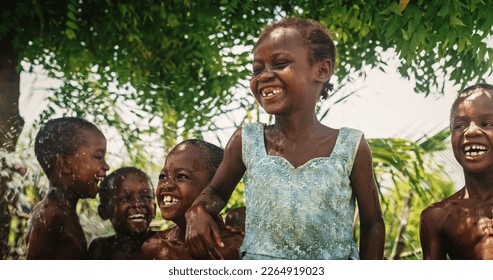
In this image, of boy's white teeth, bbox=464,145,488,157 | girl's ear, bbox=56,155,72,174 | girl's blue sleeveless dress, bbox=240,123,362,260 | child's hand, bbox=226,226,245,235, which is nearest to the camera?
girl's blue sleeveless dress, bbox=240,123,362,260

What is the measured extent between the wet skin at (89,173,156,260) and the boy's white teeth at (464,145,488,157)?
4.80ft

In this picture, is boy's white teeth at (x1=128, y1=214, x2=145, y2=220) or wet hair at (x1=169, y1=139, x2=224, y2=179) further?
boy's white teeth at (x1=128, y1=214, x2=145, y2=220)

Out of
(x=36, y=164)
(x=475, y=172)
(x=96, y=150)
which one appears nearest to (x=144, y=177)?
(x=96, y=150)

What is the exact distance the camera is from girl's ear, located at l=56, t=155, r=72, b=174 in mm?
3986

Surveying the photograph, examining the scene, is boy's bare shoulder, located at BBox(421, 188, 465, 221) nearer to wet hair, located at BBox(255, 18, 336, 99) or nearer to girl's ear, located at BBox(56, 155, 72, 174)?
wet hair, located at BBox(255, 18, 336, 99)

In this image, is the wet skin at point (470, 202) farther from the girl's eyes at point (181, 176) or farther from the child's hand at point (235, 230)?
the girl's eyes at point (181, 176)

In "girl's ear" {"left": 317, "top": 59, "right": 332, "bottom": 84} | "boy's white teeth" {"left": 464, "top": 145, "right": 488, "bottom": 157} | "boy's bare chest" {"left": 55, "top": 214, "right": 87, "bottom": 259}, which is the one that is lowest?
"boy's bare chest" {"left": 55, "top": 214, "right": 87, "bottom": 259}

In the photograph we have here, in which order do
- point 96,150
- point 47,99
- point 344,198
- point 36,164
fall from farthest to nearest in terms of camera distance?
point 47,99, point 36,164, point 96,150, point 344,198

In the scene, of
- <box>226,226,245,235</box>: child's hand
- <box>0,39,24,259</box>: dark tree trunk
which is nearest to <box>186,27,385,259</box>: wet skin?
<box>226,226,245,235</box>: child's hand

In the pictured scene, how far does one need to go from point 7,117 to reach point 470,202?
255cm

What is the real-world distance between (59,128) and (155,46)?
116 centimetres

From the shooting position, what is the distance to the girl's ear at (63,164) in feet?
13.1

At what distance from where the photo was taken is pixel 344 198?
3199mm

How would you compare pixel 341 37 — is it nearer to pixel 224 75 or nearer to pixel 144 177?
pixel 224 75
